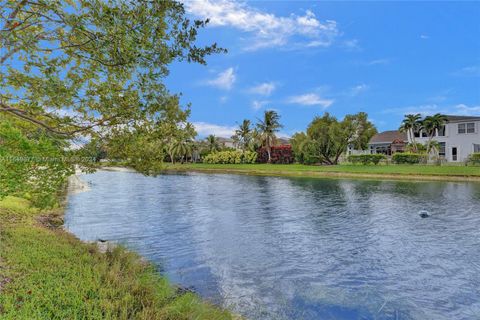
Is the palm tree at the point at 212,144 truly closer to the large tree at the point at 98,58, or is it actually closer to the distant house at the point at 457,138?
the distant house at the point at 457,138

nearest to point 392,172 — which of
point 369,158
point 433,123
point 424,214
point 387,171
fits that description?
point 387,171

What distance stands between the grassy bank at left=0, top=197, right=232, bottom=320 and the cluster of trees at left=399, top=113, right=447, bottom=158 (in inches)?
2104

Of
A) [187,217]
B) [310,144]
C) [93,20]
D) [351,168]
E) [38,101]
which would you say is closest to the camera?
[93,20]

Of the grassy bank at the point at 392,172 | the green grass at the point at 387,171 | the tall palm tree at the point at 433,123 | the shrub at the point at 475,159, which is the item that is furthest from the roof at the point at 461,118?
the grassy bank at the point at 392,172

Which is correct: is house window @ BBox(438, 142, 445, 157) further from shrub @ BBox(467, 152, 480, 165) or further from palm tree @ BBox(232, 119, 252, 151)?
palm tree @ BBox(232, 119, 252, 151)

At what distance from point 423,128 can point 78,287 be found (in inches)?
2307

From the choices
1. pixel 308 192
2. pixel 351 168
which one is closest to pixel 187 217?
pixel 308 192

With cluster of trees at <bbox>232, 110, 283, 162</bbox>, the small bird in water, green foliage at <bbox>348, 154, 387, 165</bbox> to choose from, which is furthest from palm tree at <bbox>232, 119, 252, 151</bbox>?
the small bird in water

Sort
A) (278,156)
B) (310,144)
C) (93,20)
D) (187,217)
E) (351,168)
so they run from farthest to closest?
(278,156) < (310,144) < (351,168) < (187,217) < (93,20)

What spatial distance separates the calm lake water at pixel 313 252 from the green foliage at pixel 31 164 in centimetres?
328

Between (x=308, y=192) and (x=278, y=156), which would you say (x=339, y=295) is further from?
(x=278, y=156)

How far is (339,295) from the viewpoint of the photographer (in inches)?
317

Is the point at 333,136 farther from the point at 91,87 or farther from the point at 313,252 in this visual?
the point at 91,87

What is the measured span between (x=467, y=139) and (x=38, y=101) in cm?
5643
